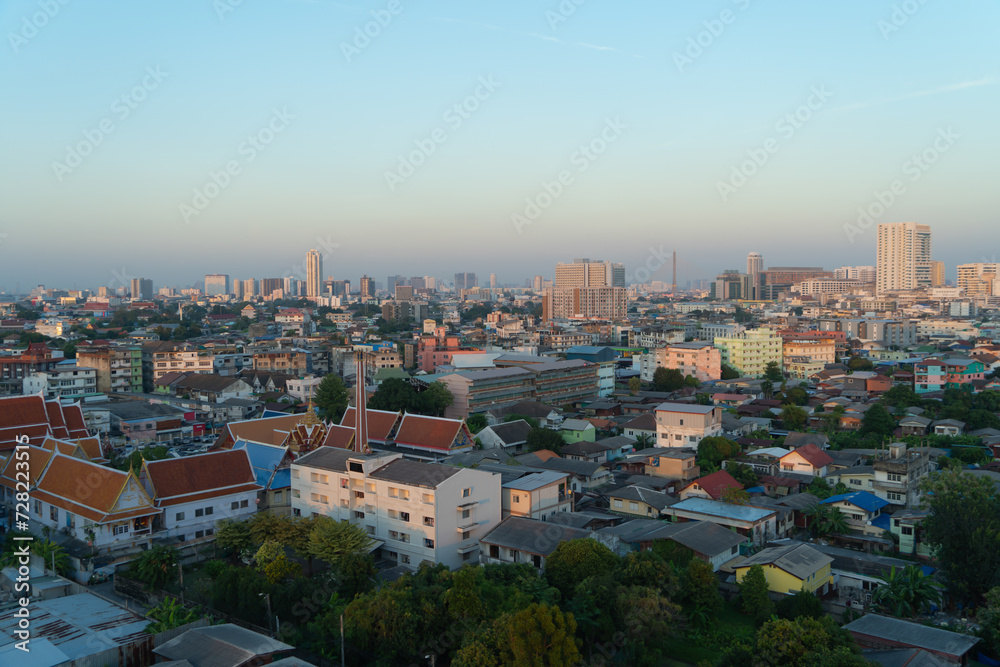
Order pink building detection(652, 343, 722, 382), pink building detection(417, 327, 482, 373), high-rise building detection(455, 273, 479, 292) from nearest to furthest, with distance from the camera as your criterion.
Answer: pink building detection(652, 343, 722, 382)
pink building detection(417, 327, 482, 373)
high-rise building detection(455, 273, 479, 292)

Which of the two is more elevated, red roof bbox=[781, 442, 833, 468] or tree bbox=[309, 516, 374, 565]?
tree bbox=[309, 516, 374, 565]

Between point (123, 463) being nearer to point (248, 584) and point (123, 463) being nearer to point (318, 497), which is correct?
point (318, 497)

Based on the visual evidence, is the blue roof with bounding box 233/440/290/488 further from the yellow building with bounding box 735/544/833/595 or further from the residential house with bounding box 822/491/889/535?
the residential house with bounding box 822/491/889/535

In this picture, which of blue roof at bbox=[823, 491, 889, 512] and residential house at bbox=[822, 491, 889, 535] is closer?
residential house at bbox=[822, 491, 889, 535]

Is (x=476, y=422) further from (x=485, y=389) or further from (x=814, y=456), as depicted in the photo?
(x=814, y=456)

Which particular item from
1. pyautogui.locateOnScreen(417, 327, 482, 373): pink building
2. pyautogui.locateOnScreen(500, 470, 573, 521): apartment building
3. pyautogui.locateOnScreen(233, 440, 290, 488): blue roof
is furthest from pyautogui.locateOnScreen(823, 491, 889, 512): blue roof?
pyautogui.locateOnScreen(417, 327, 482, 373): pink building

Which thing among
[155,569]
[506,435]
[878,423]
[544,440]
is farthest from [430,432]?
[878,423]
